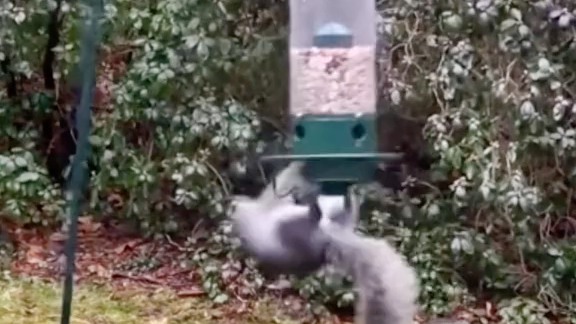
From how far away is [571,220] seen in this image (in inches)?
156

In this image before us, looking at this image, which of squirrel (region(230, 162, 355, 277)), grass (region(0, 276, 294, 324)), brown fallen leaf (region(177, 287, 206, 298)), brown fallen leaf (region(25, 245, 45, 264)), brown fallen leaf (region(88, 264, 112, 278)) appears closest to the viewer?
squirrel (region(230, 162, 355, 277))

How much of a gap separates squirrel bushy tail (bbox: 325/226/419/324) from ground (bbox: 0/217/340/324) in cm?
191

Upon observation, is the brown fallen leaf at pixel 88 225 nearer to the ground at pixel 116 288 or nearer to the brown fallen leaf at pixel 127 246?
the ground at pixel 116 288

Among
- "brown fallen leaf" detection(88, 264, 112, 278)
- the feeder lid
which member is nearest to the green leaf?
"brown fallen leaf" detection(88, 264, 112, 278)

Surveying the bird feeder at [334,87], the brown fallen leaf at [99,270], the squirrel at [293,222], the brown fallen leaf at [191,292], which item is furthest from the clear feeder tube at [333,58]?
the brown fallen leaf at [99,270]

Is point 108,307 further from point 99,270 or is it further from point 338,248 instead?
point 338,248

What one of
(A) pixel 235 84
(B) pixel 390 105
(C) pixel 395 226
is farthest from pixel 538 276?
(A) pixel 235 84

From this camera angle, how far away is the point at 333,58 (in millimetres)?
2109

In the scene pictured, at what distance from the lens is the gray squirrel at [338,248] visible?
6.56ft

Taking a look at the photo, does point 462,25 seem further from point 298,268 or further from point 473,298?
point 298,268

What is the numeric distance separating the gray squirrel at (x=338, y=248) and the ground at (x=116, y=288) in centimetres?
184

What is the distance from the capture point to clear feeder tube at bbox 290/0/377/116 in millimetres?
2107

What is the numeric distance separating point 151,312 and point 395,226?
827 mm

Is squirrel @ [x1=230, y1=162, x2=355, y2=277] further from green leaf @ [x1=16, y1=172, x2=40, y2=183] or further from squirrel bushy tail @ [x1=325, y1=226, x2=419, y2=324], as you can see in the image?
green leaf @ [x1=16, y1=172, x2=40, y2=183]
